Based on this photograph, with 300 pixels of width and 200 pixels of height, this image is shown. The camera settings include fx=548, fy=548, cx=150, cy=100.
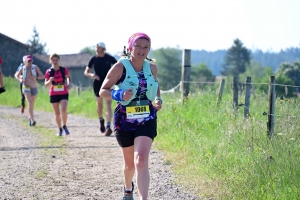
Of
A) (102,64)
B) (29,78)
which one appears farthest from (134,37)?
(29,78)


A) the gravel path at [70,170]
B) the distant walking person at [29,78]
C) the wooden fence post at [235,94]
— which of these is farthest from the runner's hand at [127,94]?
the distant walking person at [29,78]

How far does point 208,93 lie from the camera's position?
1349 centimetres

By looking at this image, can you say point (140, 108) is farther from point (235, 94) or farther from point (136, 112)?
point (235, 94)

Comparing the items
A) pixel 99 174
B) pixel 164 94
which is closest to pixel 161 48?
pixel 164 94

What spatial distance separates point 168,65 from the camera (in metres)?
144

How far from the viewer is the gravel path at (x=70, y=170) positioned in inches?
269

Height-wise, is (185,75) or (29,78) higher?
(185,75)

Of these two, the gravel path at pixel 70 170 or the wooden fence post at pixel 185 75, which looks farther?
the wooden fence post at pixel 185 75

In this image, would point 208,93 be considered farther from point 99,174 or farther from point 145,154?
point 145,154

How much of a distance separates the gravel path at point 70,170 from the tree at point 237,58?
154 meters

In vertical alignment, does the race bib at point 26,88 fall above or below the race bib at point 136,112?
below

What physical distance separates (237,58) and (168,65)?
3017 cm

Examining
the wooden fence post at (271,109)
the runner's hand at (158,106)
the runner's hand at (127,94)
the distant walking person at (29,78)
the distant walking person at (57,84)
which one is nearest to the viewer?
the runner's hand at (127,94)

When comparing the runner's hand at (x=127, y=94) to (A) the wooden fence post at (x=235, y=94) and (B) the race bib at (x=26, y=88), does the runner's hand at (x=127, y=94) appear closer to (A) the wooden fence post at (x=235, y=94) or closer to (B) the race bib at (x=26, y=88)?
(A) the wooden fence post at (x=235, y=94)
